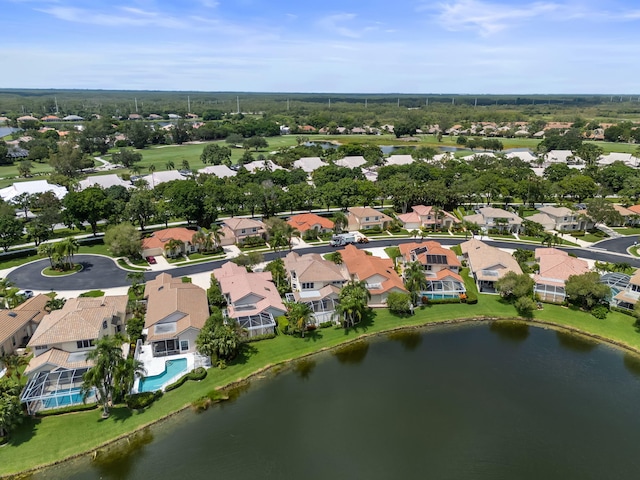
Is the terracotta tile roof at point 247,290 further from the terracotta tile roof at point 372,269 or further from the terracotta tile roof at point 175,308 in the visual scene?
the terracotta tile roof at point 372,269

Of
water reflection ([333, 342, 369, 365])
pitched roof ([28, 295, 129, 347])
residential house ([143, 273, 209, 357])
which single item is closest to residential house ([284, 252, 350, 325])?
water reflection ([333, 342, 369, 365])

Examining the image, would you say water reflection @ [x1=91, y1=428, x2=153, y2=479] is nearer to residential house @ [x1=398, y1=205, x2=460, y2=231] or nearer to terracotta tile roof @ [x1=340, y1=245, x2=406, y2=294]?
terracotta tile roof @ [x1=340, y1=245, x2=406, y2=294]

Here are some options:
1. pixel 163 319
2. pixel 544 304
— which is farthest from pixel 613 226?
pixel 163 319

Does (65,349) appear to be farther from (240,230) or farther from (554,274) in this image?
(554,274)

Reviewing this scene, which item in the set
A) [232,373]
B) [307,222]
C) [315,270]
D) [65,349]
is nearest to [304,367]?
[232,373]

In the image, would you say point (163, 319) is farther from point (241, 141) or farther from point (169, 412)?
point (241, 141)

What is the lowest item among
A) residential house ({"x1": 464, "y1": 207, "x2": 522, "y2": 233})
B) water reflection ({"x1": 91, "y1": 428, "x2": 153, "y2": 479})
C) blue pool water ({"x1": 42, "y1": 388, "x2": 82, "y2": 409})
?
water reflection ({"x1": 91, "y1": 428, "x2": 153, "y2": 479})

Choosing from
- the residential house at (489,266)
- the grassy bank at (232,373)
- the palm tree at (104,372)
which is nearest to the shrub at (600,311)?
the grassy bank at (232,373)
